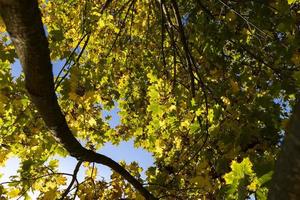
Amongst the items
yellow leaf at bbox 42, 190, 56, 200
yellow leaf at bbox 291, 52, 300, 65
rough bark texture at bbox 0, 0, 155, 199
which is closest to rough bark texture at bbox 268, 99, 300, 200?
rough bark texture at bbox 0, 0, 155, 199

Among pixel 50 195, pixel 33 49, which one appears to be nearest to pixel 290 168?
pixel 33 49

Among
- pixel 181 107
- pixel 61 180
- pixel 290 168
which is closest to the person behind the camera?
pixel 290 168

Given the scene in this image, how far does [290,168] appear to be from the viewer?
1218 millimetres

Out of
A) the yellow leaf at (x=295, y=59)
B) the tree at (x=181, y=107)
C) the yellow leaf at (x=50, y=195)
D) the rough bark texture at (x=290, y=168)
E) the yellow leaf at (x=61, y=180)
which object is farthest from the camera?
the yellow leaf at (x=61, y=180)

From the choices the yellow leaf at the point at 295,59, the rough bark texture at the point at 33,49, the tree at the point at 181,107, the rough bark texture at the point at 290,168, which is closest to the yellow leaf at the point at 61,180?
the tree at the point at 181,107

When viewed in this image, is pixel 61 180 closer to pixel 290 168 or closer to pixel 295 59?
pixel 295 59

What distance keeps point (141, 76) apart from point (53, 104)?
717cm

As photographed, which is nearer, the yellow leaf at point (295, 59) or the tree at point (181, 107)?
the tree at point (181, 107)

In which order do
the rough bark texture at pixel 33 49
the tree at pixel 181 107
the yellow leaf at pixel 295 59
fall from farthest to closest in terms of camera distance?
the yellow leaf at pixel 295 59 < the tree at pixel 181 107 < the rough bark texture at pixel 33 49

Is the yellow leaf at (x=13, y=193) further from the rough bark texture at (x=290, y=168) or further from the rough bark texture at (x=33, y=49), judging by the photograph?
the rough bark texture at (x=290, y=168)

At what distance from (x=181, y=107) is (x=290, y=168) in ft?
20.1

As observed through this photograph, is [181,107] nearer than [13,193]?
No

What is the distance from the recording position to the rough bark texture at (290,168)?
1208 millimetres

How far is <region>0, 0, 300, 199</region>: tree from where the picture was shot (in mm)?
2457
